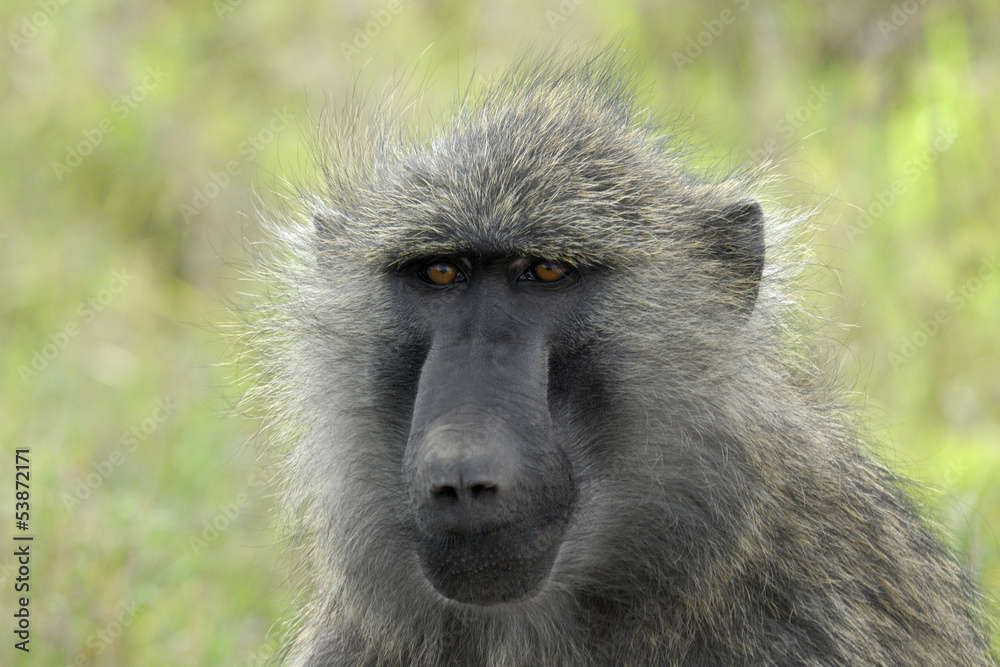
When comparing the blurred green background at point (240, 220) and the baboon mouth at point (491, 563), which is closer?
the baboon mouth at point (491, 563)

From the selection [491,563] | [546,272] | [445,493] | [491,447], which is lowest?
[491,563]

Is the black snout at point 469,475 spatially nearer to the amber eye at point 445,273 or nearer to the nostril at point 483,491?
the nostril at point 483,491

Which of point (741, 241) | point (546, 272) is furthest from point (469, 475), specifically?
point (741, 241)

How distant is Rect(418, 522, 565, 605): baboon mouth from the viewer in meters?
2.98

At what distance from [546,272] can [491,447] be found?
0.70 m

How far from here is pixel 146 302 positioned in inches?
344

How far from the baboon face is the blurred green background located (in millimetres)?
1859

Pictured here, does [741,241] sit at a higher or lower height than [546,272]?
higher

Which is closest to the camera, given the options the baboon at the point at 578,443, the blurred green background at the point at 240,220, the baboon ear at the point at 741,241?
the baboon at the point at 578,443

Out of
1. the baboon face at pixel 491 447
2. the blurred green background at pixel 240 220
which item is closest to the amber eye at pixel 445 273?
the baboon face at pixel 491 447

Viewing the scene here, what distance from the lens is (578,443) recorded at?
3.27 metres

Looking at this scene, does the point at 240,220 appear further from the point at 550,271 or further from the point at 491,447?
the point at 491,447

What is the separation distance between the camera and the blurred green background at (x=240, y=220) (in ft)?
17.6

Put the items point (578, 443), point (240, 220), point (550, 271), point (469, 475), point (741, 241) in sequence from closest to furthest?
point (469, 475) → point (578, 443) → point (550, 271) → point (741, 241) → point (240, 220)
